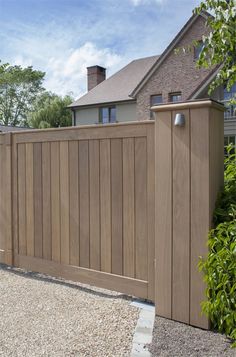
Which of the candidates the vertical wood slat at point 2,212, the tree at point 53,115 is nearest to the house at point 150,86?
the tree at point 53,115

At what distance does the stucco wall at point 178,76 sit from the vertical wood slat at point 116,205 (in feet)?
48.1

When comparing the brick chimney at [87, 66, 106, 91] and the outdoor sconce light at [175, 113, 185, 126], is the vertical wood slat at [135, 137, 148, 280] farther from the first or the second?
the brick chimney at [87, 66, 106, 91]

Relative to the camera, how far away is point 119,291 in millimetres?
3262

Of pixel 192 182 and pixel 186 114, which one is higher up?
pixel 186 114

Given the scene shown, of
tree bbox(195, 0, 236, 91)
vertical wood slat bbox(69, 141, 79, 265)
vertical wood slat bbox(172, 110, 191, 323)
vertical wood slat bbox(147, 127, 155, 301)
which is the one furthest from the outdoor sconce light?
vertical wood slat bbox(69, 141, 79, 265)

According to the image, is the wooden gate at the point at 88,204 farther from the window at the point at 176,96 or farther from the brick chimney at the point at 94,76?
the brick chimney at the point at 94,76

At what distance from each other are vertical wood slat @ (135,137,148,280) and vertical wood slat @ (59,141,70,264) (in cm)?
83

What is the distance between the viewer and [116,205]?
324 cm

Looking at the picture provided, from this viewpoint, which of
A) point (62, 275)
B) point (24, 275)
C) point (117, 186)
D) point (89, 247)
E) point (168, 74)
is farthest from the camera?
point (168, 74)

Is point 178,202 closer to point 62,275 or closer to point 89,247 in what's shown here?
point 89,247

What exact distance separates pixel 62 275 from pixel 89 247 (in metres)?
0.50

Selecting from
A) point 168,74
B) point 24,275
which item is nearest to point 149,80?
point 168,74

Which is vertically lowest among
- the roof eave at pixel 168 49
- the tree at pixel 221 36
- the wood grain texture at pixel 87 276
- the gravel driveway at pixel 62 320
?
the gravel driveway at pixel 62 320

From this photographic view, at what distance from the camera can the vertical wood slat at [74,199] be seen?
3.50m
